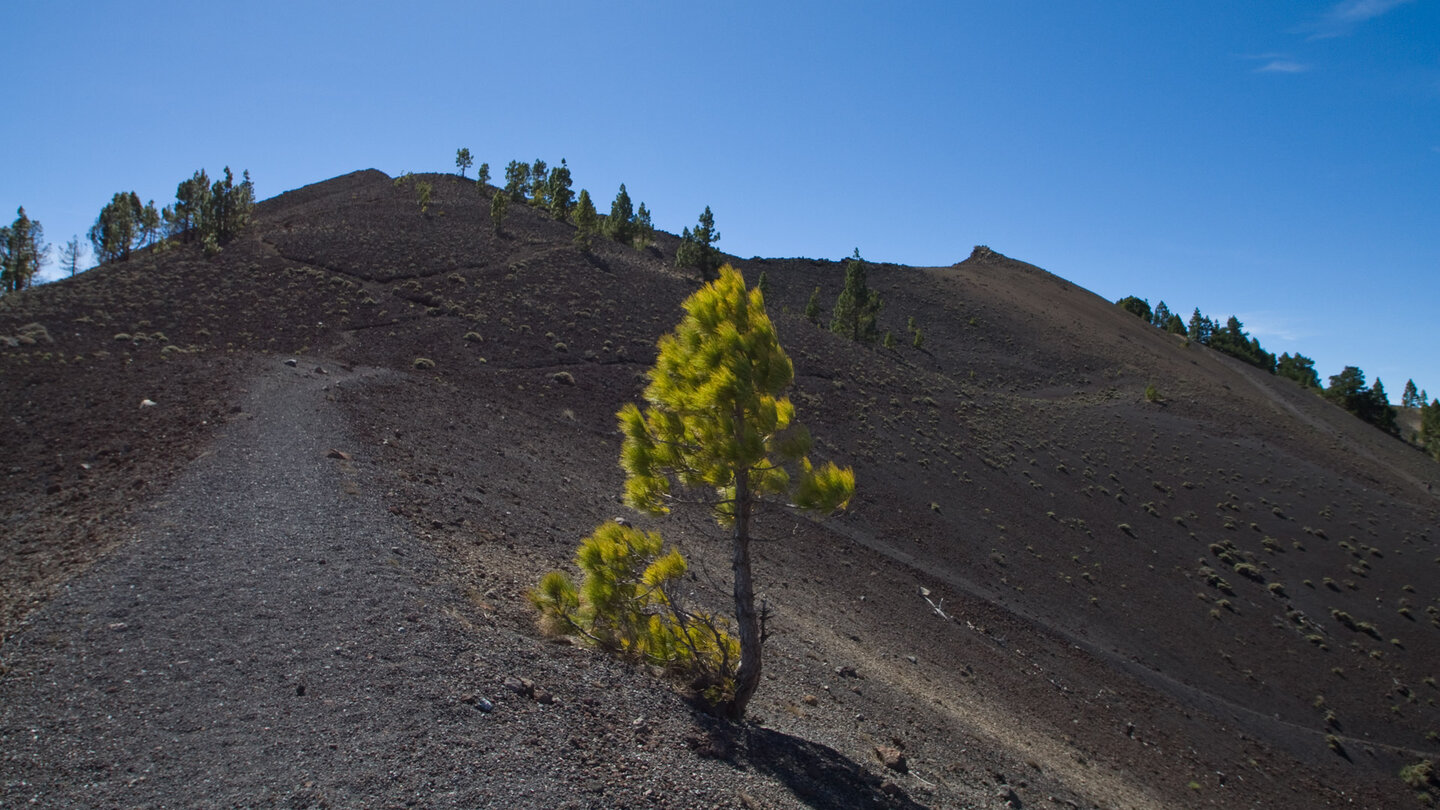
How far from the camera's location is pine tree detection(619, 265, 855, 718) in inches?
295

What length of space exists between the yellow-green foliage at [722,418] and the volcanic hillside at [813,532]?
2.20 m

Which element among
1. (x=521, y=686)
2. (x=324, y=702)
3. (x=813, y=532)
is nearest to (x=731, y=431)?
(x=521, y=686)

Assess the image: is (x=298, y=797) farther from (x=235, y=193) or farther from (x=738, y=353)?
(x=235, y=193)

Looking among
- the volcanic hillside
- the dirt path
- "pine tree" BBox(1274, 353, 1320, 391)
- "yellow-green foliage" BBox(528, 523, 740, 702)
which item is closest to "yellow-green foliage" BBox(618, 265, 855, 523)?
"yellow-green foliage" BBox(528, 523, 740, 702)

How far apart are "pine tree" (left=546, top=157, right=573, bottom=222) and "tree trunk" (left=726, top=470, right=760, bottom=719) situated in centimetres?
5814

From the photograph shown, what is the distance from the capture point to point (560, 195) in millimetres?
62750

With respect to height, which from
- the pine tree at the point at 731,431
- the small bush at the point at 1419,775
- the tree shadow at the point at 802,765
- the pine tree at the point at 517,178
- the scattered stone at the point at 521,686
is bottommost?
the small bush at the point at 1419,775

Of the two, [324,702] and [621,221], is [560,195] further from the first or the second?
[324,702]

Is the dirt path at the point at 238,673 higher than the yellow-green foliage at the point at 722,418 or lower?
lower

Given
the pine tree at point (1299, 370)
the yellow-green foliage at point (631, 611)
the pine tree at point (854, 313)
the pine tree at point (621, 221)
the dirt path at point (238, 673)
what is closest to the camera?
the dirt path at point (238, 673)

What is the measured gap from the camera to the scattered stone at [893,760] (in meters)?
8.64

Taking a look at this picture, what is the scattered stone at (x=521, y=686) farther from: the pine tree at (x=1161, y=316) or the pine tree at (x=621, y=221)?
the pine tree at (x=1161, y=316)

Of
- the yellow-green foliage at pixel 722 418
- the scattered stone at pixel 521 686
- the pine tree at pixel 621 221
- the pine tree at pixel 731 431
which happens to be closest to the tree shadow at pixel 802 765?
the pine tree at pixel 731 431

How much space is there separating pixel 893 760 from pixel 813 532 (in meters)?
12.7
